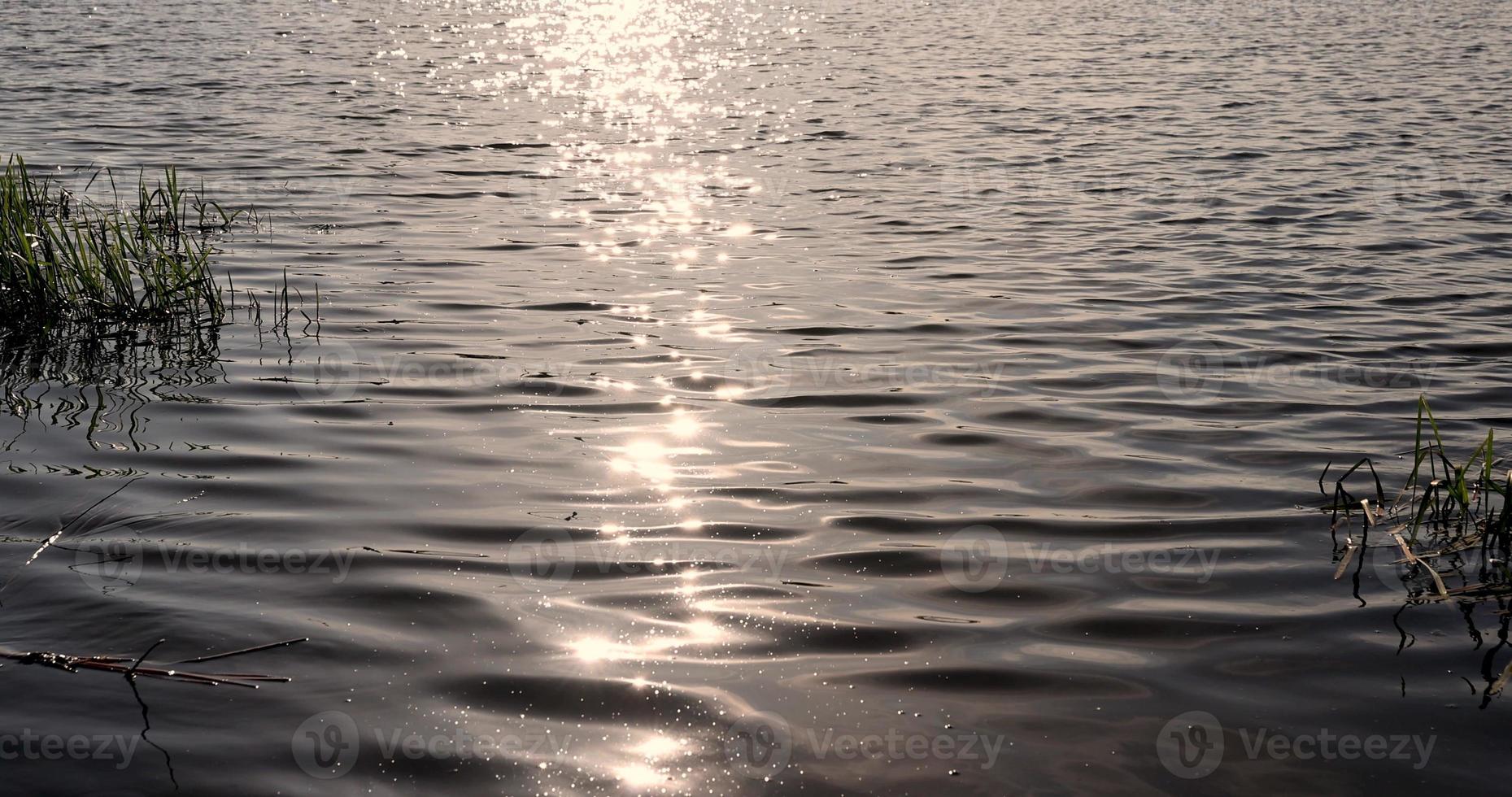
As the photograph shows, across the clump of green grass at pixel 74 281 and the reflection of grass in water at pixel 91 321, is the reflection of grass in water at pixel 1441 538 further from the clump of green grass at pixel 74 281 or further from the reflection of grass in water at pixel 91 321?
the clump of green grass at pixel 74 281

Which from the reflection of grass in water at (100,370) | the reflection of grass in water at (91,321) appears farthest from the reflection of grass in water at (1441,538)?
the reflection of grass in water at (91,321)

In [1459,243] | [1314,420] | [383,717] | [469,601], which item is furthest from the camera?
[1459,243]

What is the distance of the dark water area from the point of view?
3.89 m

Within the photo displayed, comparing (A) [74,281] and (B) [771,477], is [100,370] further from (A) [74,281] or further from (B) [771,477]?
(B) [771,477]

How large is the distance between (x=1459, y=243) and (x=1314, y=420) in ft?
18.5

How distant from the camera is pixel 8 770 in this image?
3.58 meters

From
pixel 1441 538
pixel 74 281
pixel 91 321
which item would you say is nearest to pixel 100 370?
pixel 91 321

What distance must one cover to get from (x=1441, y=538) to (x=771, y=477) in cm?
293

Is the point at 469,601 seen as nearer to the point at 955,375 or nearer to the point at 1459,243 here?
the point at 955,375

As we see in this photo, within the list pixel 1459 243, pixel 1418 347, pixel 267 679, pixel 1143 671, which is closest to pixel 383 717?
pixel 267 679

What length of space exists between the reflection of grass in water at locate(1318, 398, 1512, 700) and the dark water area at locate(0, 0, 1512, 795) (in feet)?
0.30

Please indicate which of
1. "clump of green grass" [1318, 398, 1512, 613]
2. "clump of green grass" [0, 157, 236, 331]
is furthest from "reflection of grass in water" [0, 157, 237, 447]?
"clump of green grass" [1318, 398, 1512, 613]

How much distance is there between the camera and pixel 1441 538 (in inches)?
209

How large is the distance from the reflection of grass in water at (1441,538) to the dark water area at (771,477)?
0.30 ft
